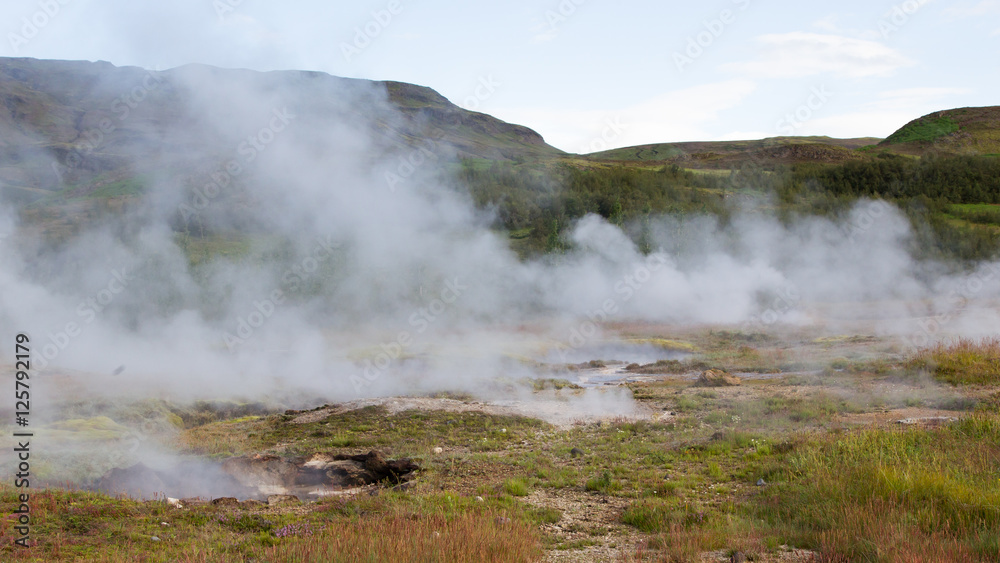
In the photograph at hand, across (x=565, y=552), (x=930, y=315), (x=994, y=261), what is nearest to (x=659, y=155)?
(x=994, y=261)

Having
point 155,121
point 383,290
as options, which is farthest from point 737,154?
point 155,121

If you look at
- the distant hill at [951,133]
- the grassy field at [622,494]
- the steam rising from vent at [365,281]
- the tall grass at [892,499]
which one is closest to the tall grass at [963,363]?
the grassy field at [622,494]

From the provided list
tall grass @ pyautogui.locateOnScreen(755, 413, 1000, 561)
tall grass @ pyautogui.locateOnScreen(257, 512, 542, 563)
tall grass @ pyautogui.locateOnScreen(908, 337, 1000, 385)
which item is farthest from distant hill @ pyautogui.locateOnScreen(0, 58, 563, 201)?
tall grass @ pyautogui.locateOnScreen(755, 413, 1000, 561)

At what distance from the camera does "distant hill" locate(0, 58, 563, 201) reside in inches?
1690

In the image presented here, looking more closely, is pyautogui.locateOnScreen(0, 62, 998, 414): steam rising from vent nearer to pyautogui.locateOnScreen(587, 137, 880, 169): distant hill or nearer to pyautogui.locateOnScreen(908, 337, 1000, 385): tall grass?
pyautogui.locateOnScreen(908, 337, 1000, 385): tall grass

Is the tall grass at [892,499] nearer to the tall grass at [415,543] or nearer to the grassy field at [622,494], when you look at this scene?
the grassy field at [622,494]

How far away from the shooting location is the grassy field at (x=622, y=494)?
6801 millimetres

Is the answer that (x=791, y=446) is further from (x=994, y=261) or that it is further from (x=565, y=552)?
(x=994, y=261)

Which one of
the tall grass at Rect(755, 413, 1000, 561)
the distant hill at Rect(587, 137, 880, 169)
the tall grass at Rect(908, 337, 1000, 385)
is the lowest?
the tall grass at Rect(908, 337, 1000, 385)

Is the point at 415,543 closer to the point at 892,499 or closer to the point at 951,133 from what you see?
the point at 892,499

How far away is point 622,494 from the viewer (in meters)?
10.5

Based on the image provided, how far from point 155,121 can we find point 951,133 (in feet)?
516

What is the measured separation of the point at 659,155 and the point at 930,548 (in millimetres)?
159463

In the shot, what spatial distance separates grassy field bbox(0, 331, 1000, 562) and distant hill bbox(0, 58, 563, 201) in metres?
28.7
